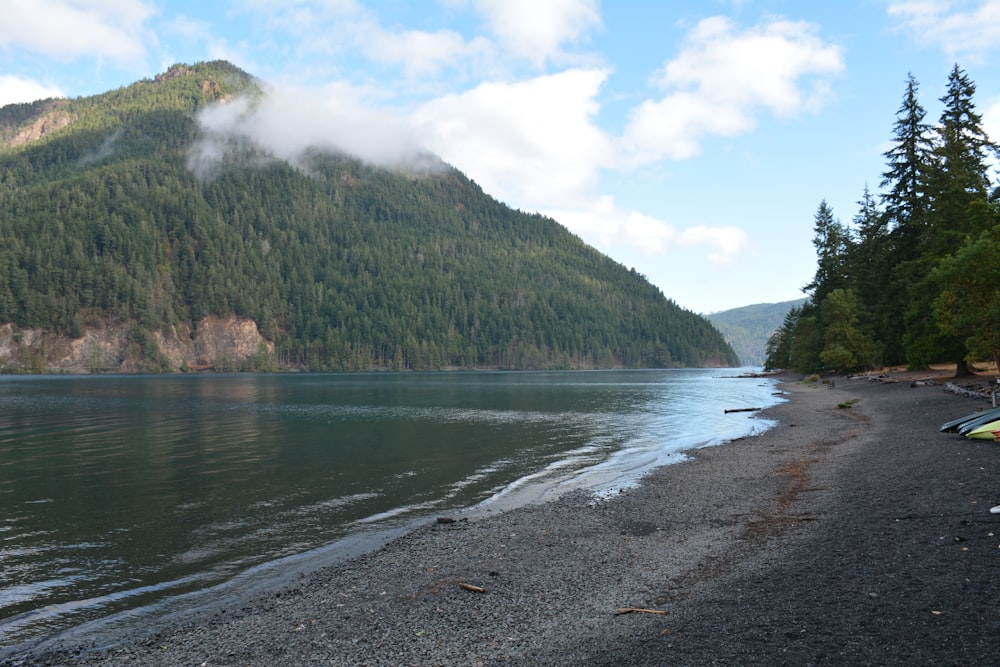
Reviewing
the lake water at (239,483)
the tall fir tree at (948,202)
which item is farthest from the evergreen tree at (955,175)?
the lake water at (239,483)

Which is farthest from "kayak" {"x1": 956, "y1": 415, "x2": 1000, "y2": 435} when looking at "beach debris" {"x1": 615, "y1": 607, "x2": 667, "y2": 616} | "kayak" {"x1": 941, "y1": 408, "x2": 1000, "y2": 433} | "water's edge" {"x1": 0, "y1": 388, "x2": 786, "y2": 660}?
"beach debris" {"x1": 615, "y1": 607, "x2": 667, "y2": 616}

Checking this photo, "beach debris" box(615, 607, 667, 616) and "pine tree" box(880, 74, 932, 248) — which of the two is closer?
"beach debris" box(615, 607, 667, 616)

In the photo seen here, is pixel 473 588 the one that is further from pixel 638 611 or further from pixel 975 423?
pixel 975 423

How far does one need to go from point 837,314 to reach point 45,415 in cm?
9589

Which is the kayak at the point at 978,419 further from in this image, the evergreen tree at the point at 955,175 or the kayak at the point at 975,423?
the evergreen tree at the point at 955,175

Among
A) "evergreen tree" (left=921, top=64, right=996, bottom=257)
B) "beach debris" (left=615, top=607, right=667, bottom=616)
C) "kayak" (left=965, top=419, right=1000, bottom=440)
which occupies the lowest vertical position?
"beach debris" (left=615, top=607, right=667, bottom=616)

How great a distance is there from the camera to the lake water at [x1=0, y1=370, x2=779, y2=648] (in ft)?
47.7

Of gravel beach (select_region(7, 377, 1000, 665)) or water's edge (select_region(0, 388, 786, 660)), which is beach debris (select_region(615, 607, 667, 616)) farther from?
water's edge (select_region(0, 388, 786, 660))

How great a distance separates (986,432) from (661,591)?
20388 mm

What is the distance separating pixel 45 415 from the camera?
2189 inches

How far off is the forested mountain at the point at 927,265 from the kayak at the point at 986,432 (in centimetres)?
1938

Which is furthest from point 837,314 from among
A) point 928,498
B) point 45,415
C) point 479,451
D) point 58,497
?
point 45,415

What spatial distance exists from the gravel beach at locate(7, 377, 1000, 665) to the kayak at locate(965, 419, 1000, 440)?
4094 mm

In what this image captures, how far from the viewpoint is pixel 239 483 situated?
25922 mm
